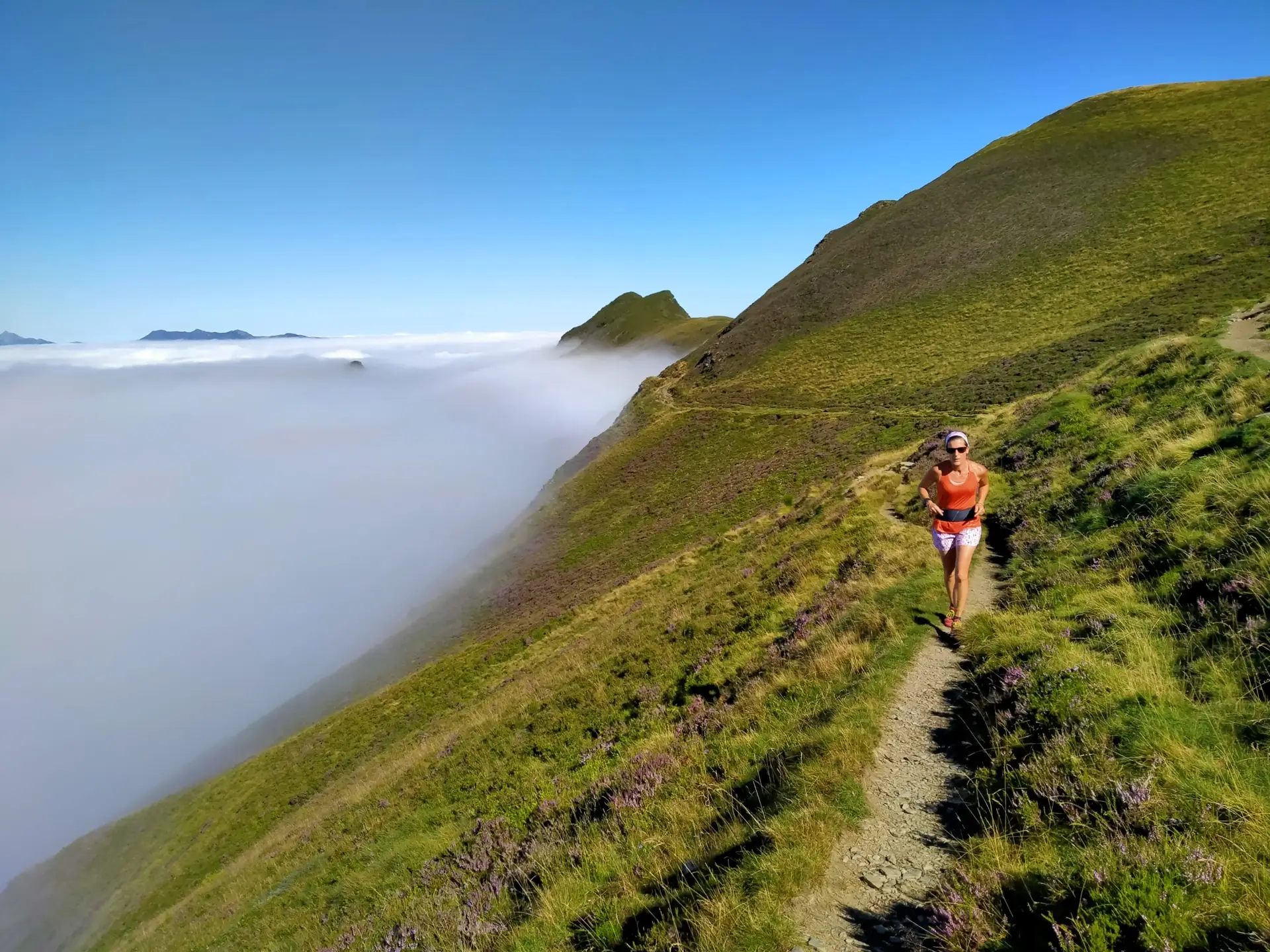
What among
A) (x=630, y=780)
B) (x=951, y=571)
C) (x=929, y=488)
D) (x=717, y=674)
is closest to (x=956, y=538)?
(x=951, y=571)

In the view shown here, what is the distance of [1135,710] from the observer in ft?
17.1

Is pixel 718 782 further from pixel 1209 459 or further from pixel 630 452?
pixel 630 452

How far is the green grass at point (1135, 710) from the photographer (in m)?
3.33

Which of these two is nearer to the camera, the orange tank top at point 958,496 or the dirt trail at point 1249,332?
the orange tank top at point 958,496

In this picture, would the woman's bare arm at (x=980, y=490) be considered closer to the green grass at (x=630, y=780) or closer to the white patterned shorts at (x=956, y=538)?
the white patterned shorts at (x=956, y=538)

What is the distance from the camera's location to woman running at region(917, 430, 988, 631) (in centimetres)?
904

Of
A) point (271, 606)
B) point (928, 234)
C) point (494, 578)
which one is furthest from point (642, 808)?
point (271, 606)

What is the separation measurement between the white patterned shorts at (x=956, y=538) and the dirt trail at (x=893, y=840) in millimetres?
2311

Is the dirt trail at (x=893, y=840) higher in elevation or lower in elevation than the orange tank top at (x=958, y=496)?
lower

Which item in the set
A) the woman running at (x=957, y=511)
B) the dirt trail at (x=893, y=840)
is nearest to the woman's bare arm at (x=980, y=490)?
the woman running at (x=957, y=511)

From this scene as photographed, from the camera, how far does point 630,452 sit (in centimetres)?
6769

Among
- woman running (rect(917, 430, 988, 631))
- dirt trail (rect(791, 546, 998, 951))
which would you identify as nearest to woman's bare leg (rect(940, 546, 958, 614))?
woman running (rect(917, 430, 988, 631))

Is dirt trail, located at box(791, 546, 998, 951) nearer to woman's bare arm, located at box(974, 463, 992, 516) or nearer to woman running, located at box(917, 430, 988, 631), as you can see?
woman running, located at box(917, 430, 988, 631)

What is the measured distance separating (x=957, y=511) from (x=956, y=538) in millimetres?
471
